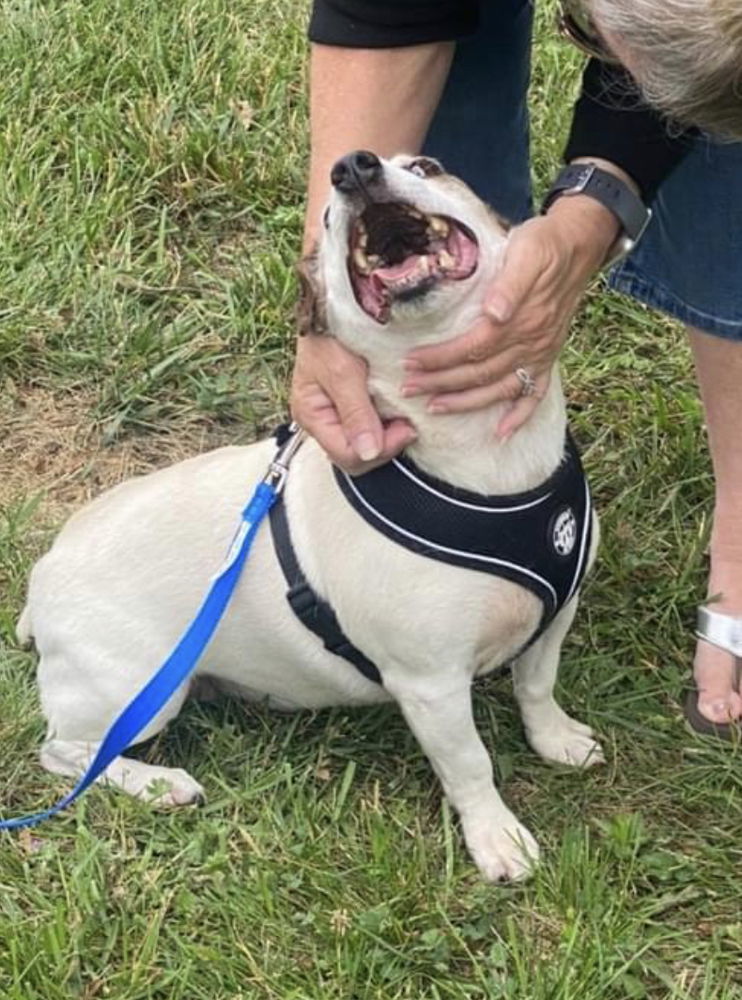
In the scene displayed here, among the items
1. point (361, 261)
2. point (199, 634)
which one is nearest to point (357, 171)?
point (361, 261)

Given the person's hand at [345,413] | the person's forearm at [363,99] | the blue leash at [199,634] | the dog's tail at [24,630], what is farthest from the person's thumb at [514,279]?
the dog's tail at [24,630]

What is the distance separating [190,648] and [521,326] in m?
0.72

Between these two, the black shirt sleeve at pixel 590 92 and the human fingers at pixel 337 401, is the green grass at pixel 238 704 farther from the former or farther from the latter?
the black shirt sleeve at pixel 590 92

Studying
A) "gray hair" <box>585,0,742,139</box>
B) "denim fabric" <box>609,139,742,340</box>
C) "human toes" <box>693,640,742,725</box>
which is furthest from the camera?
"human toes" <box>693,640,742,725</box>

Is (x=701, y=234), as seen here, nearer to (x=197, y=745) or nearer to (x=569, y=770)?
(x=569, y=770)

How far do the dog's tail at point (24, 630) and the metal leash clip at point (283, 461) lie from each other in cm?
70

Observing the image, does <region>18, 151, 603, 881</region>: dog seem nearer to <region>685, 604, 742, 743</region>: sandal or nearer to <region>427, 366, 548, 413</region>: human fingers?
<region>427, 366, 548, 413</region>: human fingers

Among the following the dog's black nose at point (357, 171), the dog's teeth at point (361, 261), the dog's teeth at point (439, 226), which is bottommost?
the dog's teeth at point (361, 261)

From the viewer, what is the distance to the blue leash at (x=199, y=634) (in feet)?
8.54

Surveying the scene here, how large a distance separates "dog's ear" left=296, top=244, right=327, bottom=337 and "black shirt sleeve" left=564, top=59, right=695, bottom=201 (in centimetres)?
50

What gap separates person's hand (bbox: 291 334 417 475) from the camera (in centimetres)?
242

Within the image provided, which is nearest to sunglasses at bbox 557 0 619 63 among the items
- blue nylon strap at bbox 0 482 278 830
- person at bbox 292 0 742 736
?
person at bbox 292 0 742 736

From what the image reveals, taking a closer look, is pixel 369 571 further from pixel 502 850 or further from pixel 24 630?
pixel 24 630

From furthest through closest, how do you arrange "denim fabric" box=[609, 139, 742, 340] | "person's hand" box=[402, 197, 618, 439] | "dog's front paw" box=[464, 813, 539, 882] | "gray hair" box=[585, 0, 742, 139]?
"denim fabric" box=[609, 139, 742, 340] → "dog's front paw" box=[464, 813, 539, 882] → "person's hand" box=[402, 197, 618, 439] → "gray hair" box=[585, 0, 742, 139]
